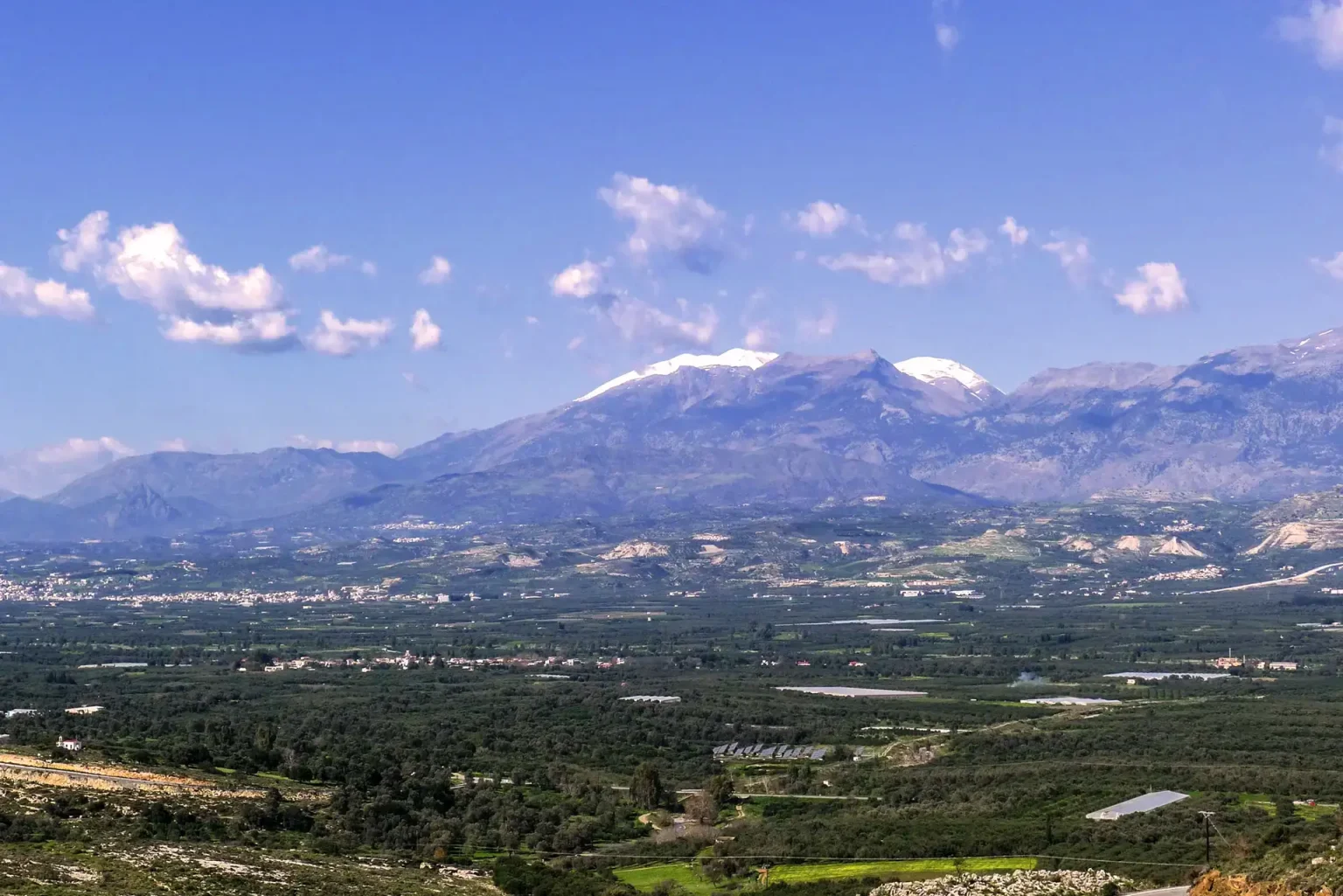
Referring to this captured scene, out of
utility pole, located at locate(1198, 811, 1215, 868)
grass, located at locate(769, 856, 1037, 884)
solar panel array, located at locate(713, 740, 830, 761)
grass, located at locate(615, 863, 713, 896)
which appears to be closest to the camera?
utility pole, located at locate(1198, 811, 1215, 868)

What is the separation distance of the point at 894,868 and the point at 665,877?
9.15 metres

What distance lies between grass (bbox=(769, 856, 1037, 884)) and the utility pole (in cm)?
600

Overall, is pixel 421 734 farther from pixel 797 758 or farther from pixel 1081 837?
pixel 1081 837

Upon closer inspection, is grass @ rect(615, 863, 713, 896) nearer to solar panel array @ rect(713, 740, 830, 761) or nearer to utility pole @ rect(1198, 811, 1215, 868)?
utility pole @ rect(1198, 811, 1215, 868)

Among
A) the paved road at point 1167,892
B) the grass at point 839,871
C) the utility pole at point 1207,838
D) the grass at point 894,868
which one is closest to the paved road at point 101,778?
the grass at point 839,871

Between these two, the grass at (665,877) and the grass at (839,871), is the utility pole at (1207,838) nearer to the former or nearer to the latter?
the grass at (839,871)

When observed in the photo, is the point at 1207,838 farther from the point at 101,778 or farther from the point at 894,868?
the point at 101,778

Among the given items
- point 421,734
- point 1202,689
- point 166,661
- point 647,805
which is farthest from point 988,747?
point 166,661

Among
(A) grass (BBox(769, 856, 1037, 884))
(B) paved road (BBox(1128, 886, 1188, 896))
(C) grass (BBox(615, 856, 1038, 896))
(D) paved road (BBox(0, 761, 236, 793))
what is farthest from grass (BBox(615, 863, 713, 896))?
(D) paved road (BBox(0, 761, 236, 793))

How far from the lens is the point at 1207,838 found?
2495 inches

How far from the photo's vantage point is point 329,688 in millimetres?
151000

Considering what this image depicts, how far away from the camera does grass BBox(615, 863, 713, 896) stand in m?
64.8

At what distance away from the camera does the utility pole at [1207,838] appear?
61.0 m

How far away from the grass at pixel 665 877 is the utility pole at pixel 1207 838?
17843 mm
